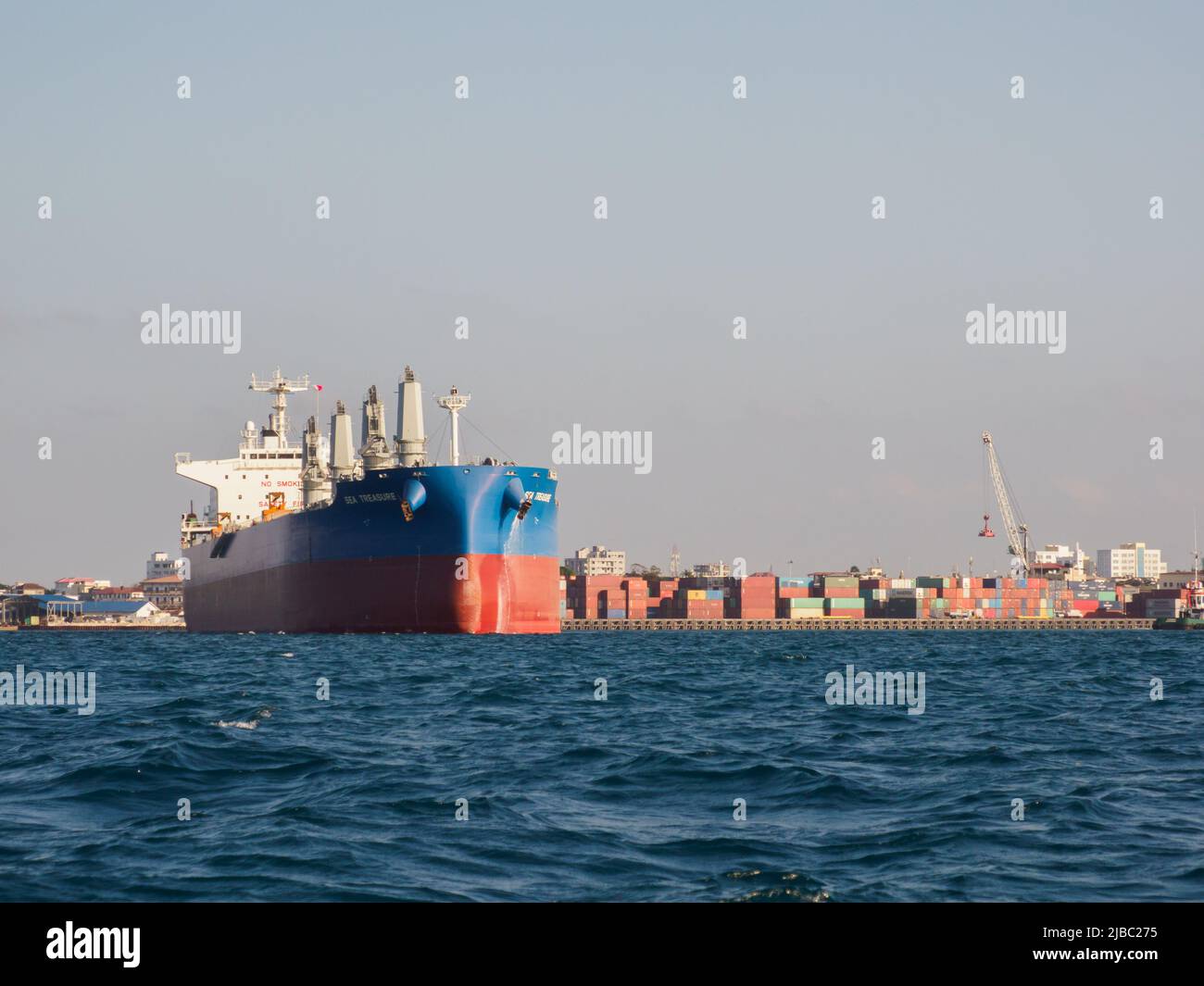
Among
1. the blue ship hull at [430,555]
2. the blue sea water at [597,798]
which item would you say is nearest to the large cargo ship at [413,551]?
the blue ship hull at [430,555]

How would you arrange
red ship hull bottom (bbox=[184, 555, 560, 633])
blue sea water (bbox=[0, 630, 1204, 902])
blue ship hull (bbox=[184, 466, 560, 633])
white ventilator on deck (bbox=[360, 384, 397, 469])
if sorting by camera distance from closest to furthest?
blue sea water (bbox=[0, 630, 1204, 902]), red ship hull bottom (bbox=[184, 555, 560, 633]), blue ship hull (bbox=[184, 466, 560, 633]), white ventilator on deck (bbox=[360, 384, 397, 469])

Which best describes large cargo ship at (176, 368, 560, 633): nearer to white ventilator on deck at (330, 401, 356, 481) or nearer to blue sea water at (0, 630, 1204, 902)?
white ventilator on deck at (330, 401, 356, 481)

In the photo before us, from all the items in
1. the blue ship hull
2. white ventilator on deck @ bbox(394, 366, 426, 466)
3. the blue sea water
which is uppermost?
white ventilator on deck @ bbox(394, 366, 426, 466)

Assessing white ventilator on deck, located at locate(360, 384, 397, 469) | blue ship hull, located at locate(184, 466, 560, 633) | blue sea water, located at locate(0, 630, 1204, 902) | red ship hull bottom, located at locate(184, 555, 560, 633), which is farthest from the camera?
white ventilator on deck, located at locate(360, 384, 397, 469)

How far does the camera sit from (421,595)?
72.8 m

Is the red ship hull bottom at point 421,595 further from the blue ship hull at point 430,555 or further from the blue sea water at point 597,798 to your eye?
the blue sea water at point 597,798

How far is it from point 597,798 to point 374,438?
247 ft

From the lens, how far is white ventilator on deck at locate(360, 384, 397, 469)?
88688mm

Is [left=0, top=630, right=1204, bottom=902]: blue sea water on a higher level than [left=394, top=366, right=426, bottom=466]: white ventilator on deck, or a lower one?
lower

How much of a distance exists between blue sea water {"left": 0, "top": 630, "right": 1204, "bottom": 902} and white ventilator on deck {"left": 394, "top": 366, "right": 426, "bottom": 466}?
4991 cm

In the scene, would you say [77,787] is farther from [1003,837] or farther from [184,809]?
[1003,837]

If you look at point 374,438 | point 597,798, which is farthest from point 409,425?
point 597,798

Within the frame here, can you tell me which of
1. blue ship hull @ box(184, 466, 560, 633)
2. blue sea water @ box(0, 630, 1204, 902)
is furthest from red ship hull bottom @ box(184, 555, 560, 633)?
blue sea water @ box(0, 630, 1204, 902)
